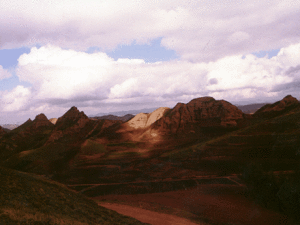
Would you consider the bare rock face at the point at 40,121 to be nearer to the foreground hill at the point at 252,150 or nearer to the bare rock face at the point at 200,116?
the bare rock face at the point at 200,116

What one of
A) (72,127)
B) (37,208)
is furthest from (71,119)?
(37,208)

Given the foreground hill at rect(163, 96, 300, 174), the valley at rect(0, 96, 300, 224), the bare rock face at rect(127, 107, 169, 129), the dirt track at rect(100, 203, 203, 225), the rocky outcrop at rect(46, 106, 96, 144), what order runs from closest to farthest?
the dirt track at rect(100, 203, 203, 225), the valley at rect(0, 96, 300, 224), the foreground hill at rect(163, 96, 300, 174), the rocky outcrop at rect(46, 106, 96, 144), the bare rock face at rect(127, 107, 169, 129)

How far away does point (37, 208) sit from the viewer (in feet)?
59.1

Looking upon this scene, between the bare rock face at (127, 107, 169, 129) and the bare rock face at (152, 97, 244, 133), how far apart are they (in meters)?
7.85

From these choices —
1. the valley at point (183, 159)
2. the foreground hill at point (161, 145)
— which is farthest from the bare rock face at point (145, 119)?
the valley at point (183, 159)

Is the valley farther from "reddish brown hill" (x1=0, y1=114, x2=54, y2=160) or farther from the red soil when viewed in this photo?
"reddish brown hill" (x1=0, y1=114, x2=54, y2=160)

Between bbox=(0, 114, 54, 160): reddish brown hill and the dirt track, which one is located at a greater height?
bbox=(0, 114, 54, 160): reddish brown hill

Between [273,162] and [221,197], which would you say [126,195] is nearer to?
[221,197]

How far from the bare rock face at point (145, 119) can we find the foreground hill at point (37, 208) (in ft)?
217

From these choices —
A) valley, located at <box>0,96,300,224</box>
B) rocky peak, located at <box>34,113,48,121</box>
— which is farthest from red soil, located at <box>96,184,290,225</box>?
rocky peak, located at <box>34,113,48,121</box>

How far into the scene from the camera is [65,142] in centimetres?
7894

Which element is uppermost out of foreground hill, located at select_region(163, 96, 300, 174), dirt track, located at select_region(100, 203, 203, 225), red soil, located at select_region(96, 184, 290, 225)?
foreground hill, located at select_region(163, 96, 300, 174)

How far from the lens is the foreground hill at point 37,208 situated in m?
15.0

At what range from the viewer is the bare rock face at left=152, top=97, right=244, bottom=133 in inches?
2928
